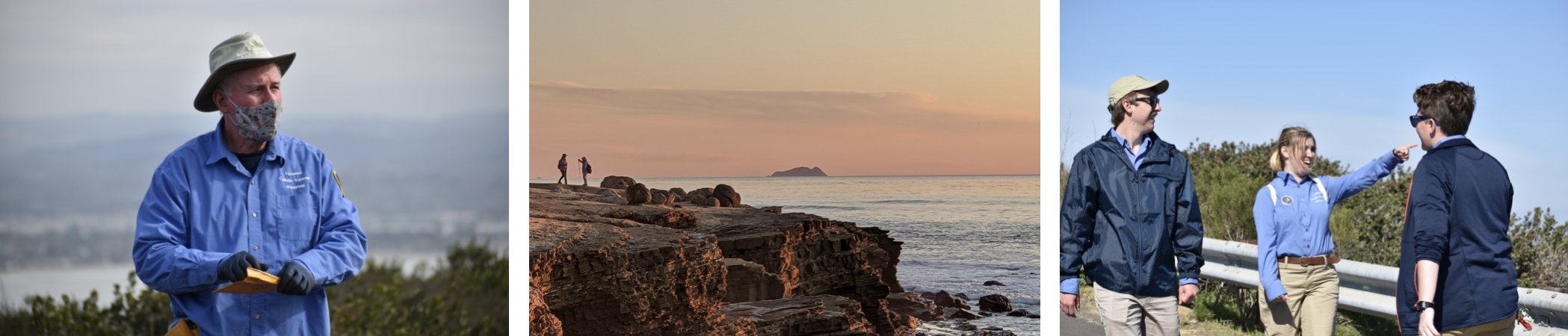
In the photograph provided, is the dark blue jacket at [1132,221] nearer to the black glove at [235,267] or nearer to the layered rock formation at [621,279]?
the black glove at [235,267]

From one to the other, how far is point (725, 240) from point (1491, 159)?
3999mm

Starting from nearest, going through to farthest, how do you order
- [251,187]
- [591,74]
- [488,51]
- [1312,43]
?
[251,187]
[1312,43]
[488,51]
[591,74]

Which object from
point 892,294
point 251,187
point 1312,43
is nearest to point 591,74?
point 892,294

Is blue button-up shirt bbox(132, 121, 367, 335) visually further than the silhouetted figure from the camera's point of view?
No

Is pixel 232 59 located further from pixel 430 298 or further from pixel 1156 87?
pixel 1156 87

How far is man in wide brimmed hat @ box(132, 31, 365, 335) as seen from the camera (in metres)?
2.29

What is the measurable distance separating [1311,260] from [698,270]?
9.69 ft

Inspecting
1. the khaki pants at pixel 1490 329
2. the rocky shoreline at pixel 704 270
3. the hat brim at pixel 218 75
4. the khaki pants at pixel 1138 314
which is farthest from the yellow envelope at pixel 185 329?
the khaki pants at pixel 1490 329

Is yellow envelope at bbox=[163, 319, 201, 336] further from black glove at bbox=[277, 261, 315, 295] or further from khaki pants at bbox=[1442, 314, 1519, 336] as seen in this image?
khaki pants at bbox=[1442, 314, 1519, 336]

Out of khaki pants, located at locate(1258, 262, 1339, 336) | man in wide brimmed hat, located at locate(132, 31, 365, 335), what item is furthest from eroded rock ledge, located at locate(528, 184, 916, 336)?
khaki pants, located at locate(1258, 262, 1339, 336)

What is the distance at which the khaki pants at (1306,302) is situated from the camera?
121 inches

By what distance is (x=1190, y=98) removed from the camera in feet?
11.8

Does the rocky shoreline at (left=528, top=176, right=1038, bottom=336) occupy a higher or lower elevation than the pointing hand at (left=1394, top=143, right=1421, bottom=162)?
lower

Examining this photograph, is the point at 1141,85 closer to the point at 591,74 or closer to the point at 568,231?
the point at 568,231
